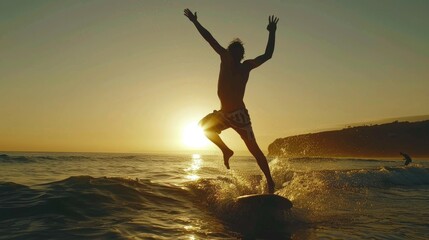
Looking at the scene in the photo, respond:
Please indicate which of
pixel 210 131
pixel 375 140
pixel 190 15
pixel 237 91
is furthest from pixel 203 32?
pixel 375 140

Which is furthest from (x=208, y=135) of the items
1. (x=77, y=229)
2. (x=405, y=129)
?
(x=405, y=129)

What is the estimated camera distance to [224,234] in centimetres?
554

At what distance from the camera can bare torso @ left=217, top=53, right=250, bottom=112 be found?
7348mm

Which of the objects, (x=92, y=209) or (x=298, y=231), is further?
(x=92, y=209)

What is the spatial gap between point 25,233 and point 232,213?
3.69 metres

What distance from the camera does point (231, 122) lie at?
7.48 meters

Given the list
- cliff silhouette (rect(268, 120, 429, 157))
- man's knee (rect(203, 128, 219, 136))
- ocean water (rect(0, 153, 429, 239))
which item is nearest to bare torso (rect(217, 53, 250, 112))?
man's knee (rect(203, 128, 219, 136))

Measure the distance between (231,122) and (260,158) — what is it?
39.4 inches

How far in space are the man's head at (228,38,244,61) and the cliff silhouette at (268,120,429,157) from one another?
66.4 metres

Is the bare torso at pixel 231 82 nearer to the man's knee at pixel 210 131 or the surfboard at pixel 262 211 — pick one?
the man's knee at pixel 210 131

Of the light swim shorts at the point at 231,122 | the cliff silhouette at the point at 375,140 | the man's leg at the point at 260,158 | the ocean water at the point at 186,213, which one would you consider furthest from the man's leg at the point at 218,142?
the cliff silhouette at the point at 375,140

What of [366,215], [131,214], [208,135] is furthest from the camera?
[208,135]

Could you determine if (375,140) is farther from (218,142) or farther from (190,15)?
(190,15)

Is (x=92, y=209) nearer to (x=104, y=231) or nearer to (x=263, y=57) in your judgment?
(x=104, y=231)
